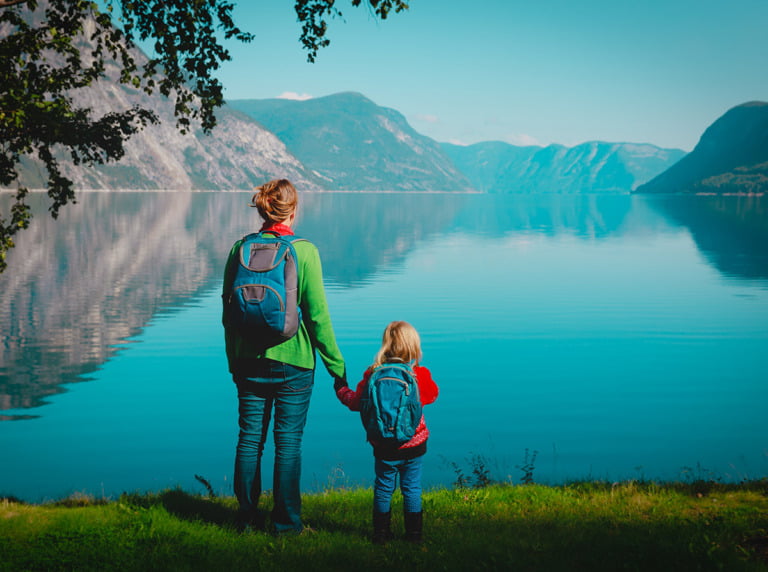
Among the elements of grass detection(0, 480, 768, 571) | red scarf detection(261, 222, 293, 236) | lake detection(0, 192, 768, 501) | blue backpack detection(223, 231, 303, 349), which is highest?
red scarf detection(261, 222, 293, 236)

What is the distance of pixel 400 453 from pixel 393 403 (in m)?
0.52

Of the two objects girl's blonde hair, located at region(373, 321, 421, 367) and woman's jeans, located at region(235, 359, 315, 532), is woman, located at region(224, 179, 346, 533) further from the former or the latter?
girl's blonde hair, located at region(373, 321, 421, 367)

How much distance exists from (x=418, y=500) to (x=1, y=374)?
16.9 m

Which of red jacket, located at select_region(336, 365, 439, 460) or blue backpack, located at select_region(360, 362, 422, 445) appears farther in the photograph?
red jacket, located at select_region(336, 365, 439, 460)

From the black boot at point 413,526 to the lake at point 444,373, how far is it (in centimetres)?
592

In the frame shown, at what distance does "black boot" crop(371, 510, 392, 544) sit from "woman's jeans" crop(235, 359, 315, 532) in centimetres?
72

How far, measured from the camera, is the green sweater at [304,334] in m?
5.75

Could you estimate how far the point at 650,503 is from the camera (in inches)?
286

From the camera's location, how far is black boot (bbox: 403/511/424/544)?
602 centimetres

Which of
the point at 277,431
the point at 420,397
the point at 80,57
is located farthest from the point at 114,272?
the point at 420,397

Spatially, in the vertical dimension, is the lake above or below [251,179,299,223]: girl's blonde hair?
below

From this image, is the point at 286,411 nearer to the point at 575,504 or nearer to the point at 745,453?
the point at 575,504

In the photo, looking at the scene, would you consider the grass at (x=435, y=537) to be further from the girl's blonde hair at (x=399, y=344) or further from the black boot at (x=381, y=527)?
the girl's blonde hair at (x=399, y=344)

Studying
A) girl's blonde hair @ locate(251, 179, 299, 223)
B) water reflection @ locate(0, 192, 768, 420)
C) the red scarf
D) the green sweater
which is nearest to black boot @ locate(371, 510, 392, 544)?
the green sweater
